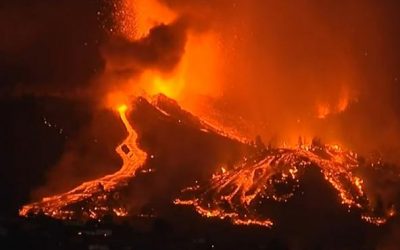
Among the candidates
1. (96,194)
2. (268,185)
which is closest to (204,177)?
(268,185)

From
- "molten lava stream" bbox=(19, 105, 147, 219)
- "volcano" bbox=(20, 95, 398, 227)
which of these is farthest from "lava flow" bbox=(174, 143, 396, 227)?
"molten lava stream" bbox=(19, 105, 147, 219)

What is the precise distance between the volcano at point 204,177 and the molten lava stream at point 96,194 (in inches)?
2.2

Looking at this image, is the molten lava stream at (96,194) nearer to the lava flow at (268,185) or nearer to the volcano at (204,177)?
the volcano at (204,177)

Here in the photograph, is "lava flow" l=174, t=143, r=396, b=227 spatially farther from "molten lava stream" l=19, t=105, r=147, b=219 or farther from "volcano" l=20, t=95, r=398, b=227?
"molten lava stream" l=19, t=105, r=147, b=219

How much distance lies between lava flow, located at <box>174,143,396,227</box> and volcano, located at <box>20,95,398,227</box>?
6 cm

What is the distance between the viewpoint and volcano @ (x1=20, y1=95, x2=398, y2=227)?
60.9 m

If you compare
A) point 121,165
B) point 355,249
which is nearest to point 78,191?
point 121,165

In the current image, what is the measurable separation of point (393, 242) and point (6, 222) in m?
21.2

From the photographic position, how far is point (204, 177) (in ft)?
224

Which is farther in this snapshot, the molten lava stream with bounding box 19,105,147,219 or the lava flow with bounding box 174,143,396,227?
the lava flow with bounding box 174,143,396,227

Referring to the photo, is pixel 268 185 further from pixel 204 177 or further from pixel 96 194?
pixel 96 194

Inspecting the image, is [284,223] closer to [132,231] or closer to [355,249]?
[355,249]

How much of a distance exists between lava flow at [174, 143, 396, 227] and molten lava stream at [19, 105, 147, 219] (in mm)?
4143

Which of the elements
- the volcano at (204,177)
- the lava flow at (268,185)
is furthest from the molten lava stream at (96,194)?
the lava flow at (268,185)
